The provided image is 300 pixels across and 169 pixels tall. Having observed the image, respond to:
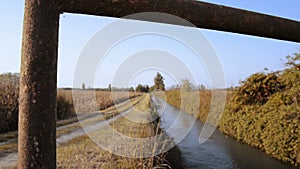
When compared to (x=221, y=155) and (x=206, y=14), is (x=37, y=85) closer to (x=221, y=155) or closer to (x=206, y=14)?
(x=206, y=14)

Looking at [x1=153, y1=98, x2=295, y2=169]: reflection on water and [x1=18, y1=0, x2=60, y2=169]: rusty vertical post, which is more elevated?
[x1=18, y1=0, x2=60, y2=169]: rusty vertical post

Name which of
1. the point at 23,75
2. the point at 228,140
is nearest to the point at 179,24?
the point at 23,75

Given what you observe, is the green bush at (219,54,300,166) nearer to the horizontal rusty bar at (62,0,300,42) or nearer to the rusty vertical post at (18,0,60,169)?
the horizontal rusty bar at (62,0,300,42)

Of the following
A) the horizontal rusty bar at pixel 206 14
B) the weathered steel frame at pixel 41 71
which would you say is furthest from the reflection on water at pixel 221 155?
the weathered steel frame at pixel 41 71

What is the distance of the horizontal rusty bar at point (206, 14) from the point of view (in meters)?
0.77

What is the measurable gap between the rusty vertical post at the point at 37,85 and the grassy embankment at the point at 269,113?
21.2 feet

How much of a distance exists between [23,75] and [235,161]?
9973 mm

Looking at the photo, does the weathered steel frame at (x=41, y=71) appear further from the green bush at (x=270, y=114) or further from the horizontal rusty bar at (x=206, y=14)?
the green bush at (x=270, y=114)

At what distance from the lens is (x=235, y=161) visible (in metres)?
9.76

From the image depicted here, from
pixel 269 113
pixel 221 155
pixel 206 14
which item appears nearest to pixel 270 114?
pixel 269 113

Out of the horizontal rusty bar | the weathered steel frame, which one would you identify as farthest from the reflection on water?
the weathered steel frame

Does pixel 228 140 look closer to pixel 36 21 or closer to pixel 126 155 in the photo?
pixel 126 155

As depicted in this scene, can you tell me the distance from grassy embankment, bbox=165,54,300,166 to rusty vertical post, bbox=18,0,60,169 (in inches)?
254

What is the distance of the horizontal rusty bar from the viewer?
77 cm
